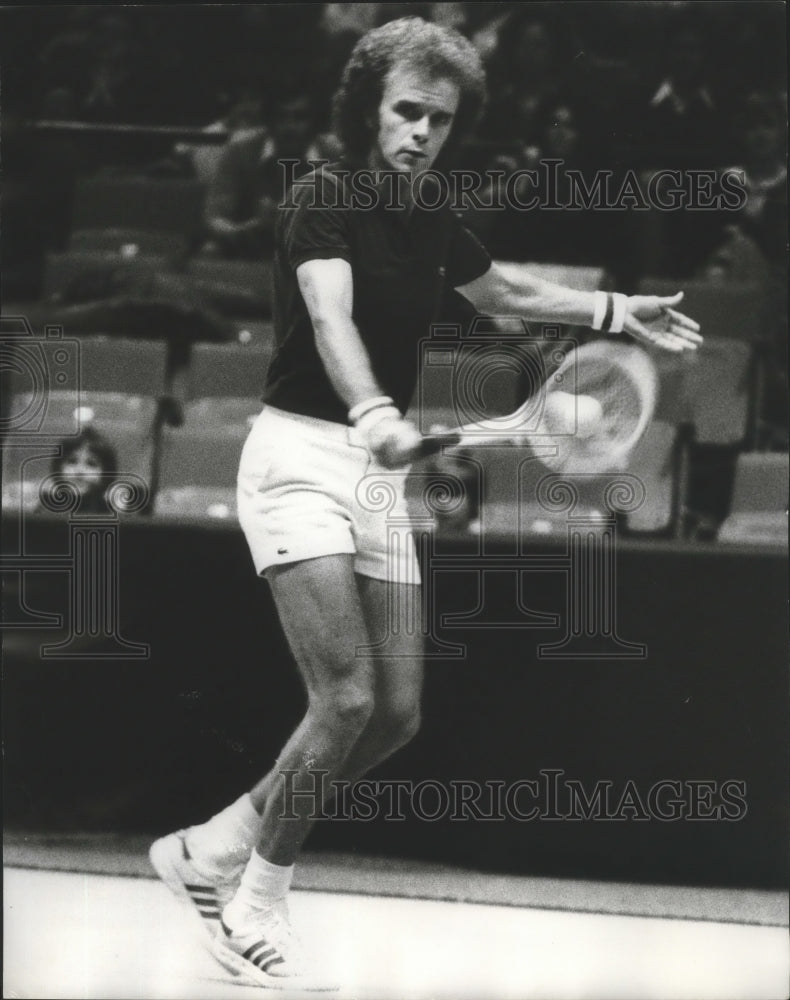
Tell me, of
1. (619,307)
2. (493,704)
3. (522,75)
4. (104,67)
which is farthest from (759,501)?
(104,67)

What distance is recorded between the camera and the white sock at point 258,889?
11.8 ft

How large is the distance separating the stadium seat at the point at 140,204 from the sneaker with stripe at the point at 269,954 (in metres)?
1.87

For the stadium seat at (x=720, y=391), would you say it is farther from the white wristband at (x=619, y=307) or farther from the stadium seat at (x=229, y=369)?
the stadium seat at (x=229, y=369)

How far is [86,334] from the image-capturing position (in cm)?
369

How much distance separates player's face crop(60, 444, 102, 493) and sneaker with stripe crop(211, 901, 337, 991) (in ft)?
4.10

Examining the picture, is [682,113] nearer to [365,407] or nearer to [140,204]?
[365,407]

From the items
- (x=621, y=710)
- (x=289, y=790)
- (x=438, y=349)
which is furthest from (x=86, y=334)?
(x=621, y=710)

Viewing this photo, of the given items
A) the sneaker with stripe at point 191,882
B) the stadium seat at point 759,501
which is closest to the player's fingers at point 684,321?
the stadium seat at point 759,501

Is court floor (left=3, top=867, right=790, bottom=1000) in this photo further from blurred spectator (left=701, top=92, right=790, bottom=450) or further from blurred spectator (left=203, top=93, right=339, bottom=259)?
blurred spectator (left=203, top=93, right=339, bottom=259)

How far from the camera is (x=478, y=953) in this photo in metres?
3.59

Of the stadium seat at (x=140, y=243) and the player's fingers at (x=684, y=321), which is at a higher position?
the stadium seat at (x=140, y=243)

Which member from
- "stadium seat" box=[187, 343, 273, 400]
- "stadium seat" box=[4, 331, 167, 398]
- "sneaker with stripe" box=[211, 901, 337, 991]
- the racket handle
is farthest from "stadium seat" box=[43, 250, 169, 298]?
"sneaker with stripe" box=[211, 901, 337, 991]

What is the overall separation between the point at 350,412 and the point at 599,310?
73cm

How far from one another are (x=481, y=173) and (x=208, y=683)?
1.55 meters
